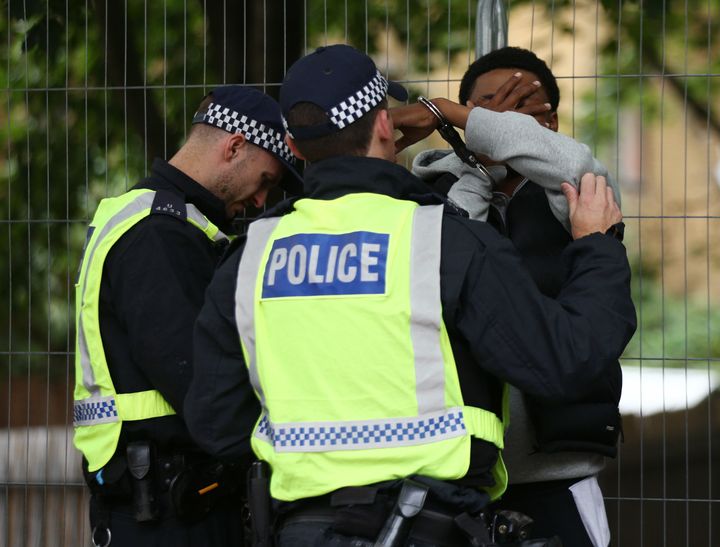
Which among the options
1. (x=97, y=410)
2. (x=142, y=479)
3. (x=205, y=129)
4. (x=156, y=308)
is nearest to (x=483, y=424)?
(x=156, y=308)

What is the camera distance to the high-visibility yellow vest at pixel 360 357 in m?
2.27

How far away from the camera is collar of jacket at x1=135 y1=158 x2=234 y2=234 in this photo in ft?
10.7

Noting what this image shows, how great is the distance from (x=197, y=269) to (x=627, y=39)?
3711 mm

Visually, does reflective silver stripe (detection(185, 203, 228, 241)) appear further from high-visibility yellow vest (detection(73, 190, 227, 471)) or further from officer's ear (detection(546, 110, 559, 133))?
officer's ear (detection(546, 110, 559, 133))

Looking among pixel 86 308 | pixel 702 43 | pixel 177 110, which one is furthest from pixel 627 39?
pixel 86 308

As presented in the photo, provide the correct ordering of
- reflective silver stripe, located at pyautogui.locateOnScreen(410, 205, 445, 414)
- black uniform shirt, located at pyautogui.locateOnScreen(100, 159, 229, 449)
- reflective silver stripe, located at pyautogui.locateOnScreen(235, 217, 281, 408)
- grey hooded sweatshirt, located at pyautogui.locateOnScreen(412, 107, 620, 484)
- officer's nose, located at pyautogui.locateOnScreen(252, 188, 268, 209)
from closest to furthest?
reflective silver stripe, located at pyautogui.locateOnScreen(410, 205, 445, 414) → reflective silver stripe, located at pyautogui.locateOnScreen(235, 217, 281, 408) → grey hooded sweatshirt, located at pyautogui.locateOnScreen(412, 107, 620, 484) → black uniform shirt, located at pyautogui.locateOnScreen(100, 159, 229, 449) → officer's nose, located at pyautogui.locateOnScreen(252, 188, 268, 209)

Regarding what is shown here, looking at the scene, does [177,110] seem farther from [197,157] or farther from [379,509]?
[379,509]

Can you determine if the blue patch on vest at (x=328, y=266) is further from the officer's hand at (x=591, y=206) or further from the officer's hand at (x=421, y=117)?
the officer's hand at (x=421, y=117)

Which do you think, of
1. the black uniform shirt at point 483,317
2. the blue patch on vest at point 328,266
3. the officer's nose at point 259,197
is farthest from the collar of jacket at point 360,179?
the officer's nose at point 259,197

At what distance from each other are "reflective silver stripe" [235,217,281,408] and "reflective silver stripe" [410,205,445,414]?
12.9 inches

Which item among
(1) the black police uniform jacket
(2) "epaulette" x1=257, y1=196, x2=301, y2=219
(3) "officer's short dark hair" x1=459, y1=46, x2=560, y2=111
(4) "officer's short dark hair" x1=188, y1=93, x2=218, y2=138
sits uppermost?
(3) "officer's short dark hair" x1=459, y1=46, x2=560, y2=111

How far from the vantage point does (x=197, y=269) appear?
3.08 meters

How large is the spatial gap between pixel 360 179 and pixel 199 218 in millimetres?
858

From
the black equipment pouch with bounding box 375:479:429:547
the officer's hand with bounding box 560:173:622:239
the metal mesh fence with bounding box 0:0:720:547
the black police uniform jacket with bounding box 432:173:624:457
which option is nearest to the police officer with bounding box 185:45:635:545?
the black equipment pouch with bounding box 375:479:429:547
